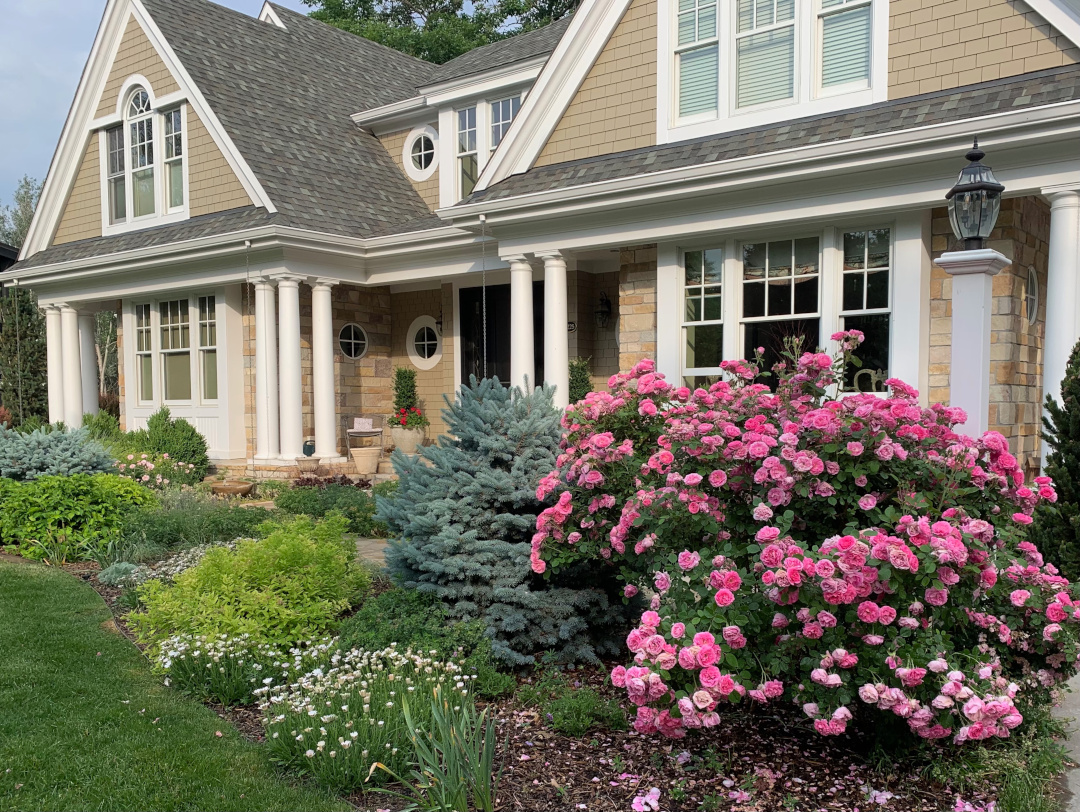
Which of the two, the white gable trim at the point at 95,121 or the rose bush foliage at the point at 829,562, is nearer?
the rose bush foliage at the point at 829,562

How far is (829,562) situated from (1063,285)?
215 inches

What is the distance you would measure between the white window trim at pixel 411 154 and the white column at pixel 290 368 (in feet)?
12.2

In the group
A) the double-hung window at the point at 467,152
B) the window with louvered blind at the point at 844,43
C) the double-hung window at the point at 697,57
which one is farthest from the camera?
the double-hung window at the point at 467,152

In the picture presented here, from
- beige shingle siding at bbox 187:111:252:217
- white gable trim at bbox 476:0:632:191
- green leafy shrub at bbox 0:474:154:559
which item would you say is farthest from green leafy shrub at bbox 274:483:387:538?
beige shingle siding at bbox 187:111:252:217

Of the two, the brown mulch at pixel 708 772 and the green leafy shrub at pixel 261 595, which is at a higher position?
the green leafy shrub at pixel 261 595

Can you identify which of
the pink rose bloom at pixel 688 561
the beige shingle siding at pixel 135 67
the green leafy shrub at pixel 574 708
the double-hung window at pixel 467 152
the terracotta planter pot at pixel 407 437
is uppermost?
the beige shingle siding at pixel 135 67

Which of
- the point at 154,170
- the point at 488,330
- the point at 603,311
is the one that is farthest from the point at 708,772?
the point at 154,170

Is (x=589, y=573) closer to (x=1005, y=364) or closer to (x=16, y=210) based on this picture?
(x=1005, y=364)

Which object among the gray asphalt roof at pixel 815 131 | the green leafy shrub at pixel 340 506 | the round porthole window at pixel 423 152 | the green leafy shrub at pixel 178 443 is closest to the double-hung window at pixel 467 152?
the round porthole window at pixel 423 152

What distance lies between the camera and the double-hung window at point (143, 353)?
1484cm

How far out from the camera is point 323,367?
485 inches

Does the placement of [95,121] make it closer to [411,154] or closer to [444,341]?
[411,154]

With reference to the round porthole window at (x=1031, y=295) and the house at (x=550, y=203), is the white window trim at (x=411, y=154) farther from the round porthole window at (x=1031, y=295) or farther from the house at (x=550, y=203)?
the round porthole window at (x=1031, y=295)

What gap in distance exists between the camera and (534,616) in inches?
174
